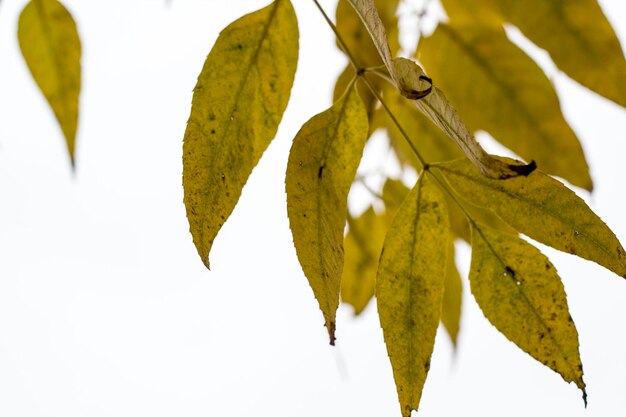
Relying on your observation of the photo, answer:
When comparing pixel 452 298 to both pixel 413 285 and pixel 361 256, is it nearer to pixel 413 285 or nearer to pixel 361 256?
pixel 361 256

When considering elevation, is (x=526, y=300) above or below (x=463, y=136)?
below

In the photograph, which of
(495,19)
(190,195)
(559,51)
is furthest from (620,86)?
(190,195)

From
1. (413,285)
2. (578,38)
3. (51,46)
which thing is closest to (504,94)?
(578,38)

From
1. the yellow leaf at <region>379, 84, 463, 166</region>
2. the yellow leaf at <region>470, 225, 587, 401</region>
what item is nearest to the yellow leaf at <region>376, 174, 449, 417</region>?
the yellow leaf at <region>470, 225, 587, 401</region>

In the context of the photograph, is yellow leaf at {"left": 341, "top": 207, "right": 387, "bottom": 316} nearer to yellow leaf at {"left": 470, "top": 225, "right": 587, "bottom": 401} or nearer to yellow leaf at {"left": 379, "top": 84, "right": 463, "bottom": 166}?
yellow leaf at {"left": 379, "top": 84, "right": 463, "bottom": 166}

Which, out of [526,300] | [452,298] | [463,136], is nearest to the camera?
[463,136]

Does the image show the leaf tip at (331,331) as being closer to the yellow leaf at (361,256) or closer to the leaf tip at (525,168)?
the leaf tip at (525,168)

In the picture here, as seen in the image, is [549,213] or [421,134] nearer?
[549,213]

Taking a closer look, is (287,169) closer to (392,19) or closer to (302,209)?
(302,209)
